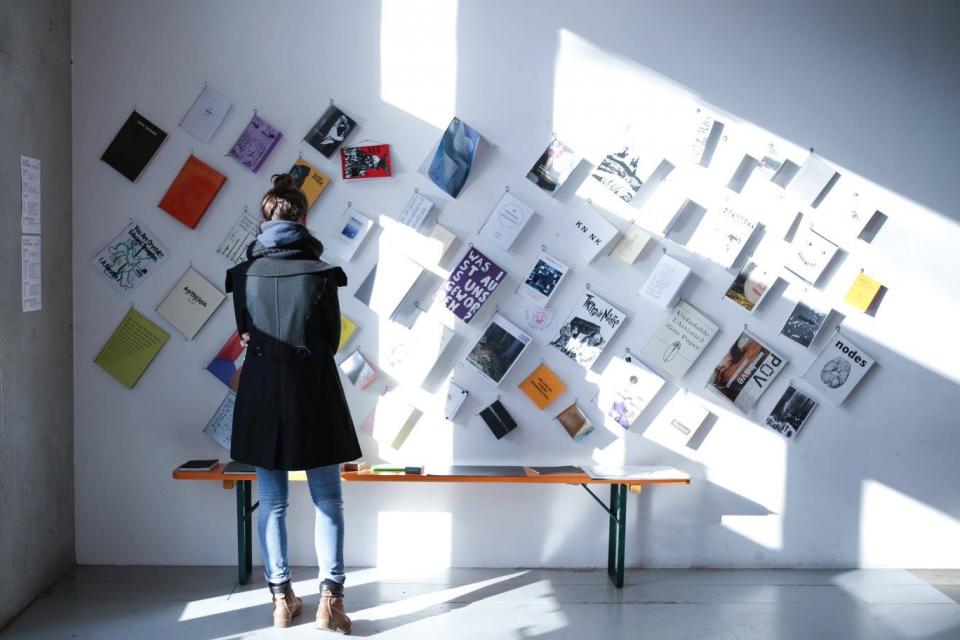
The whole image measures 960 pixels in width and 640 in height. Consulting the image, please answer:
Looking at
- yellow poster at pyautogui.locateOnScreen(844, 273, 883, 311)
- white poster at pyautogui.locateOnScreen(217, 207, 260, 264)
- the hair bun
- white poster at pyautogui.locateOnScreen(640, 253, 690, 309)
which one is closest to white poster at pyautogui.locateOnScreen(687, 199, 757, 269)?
white poster at pyautogui.locateOnScreen(640, 253, 690, 309)

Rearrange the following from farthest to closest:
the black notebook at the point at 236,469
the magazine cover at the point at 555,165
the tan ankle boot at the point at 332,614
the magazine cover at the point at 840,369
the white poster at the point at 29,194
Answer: the magazine cover at the point at 840,369, the magazine cover at the point at 555,165, the black notebook at the point at 236,469, the white poster at the point at 29,194, the tan ankle boot at the point at 332,614

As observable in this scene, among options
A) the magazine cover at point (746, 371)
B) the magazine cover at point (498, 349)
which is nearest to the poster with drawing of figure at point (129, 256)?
the magazine cover at point (498, 349)

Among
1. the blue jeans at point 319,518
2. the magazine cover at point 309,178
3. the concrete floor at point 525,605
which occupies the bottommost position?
the concrete floor at point 525,605

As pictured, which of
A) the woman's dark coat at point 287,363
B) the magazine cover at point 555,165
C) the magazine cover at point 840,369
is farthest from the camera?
the magazine cover at point 840,369

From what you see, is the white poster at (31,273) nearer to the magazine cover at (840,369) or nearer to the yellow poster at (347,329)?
the yellow poster at (347,329)

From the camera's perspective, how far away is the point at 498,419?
3729mm

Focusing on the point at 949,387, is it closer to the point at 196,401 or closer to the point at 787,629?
the point at 787,629

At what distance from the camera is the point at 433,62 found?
12.0 ft

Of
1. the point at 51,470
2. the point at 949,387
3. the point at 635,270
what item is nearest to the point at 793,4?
the point at 635,270

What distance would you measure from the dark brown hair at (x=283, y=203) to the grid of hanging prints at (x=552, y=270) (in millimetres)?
648

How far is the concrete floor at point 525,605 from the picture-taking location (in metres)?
3.15

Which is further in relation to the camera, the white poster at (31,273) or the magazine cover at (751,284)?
the magazine cover at (751,284)

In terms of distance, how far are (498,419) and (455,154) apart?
1.09 metres

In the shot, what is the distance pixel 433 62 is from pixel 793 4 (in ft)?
4.87
